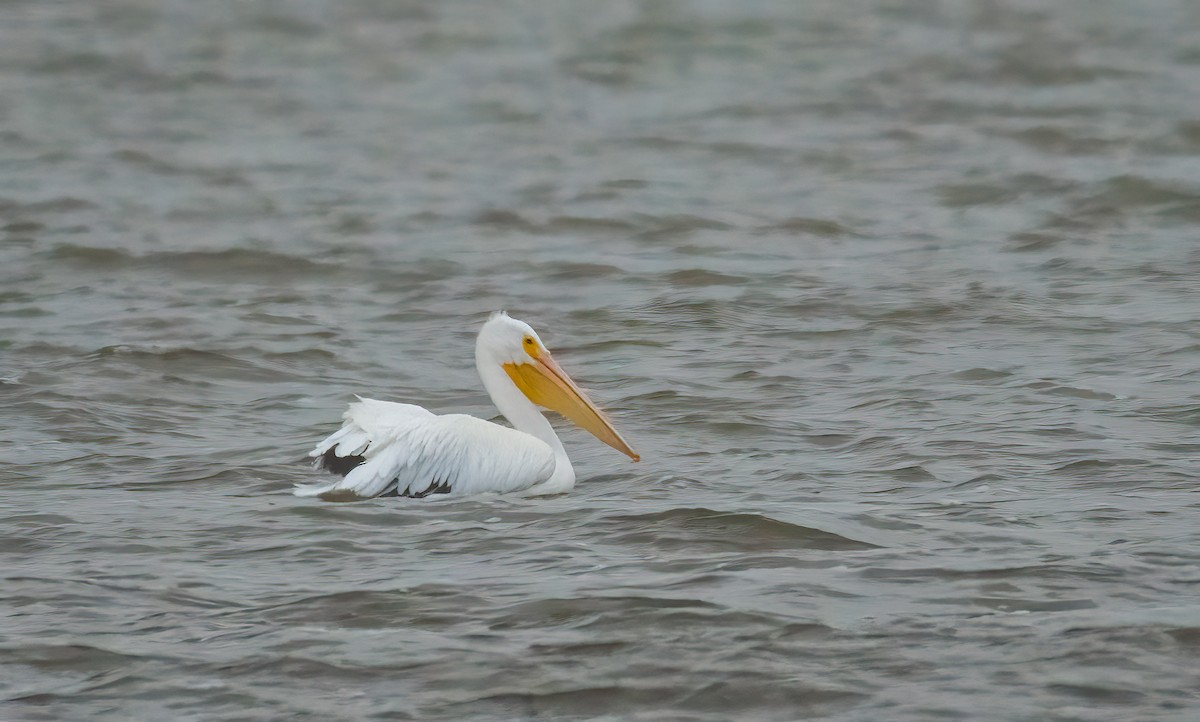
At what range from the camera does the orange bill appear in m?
6.68

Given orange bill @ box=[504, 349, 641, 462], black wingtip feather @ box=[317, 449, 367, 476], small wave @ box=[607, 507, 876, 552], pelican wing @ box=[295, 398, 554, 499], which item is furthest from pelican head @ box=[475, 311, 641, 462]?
small wave @ box=[607, 507, 876, 552]

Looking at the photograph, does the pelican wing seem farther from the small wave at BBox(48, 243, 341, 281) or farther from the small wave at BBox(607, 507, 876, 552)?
the small wave at BBox(48, 243, 341, 281)

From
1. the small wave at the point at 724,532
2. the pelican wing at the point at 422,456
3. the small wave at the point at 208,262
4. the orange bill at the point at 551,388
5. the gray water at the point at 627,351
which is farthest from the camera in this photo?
the small wave at the point at 208,262

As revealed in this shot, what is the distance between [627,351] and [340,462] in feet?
8.14

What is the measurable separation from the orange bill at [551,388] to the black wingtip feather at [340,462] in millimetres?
920

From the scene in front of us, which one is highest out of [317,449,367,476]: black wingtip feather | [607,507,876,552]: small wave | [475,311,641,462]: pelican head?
[475,311,641,462]: pelican head

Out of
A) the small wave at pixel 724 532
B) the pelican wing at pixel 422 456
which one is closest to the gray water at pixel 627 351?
the small wave at pixel 724 532

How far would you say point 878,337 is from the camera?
326 inches

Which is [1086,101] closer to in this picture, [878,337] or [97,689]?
[878,337]

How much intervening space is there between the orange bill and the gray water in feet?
0.73

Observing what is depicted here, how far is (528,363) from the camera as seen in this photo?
6.79m

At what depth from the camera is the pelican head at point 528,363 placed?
6746 mm

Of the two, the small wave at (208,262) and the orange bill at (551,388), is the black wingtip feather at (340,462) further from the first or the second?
the small wave at (208,262)

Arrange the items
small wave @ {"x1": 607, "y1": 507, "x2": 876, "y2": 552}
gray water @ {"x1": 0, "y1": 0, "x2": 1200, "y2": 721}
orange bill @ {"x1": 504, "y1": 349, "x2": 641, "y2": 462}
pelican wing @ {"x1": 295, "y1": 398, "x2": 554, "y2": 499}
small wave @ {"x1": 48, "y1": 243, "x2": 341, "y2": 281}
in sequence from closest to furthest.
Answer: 1. gray water @ {"x1": 0, "y1": 0, "x2": 1200, "y2": 721}
2. small wave @ {"x1": 607, "y1": 507, "x2": 876, "y2": 552}
3. pelican wing @ {"x1": 295, "y1": 398, "x2": 554, "y2": 499}
4. orange bill @ {"x1": 504, "y1": 349, "x2": 641, "y2": 462}
5. small wave @ {"x1": 48, "y1": 243, "x2": 341, "y2": 281}
